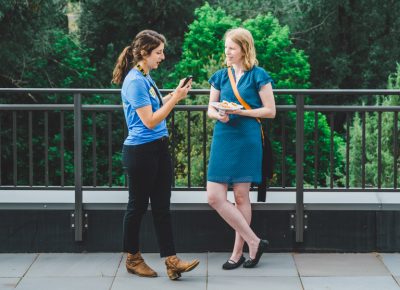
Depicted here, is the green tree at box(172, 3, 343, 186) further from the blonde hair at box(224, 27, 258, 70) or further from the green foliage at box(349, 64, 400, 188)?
the blonde hair at box(224, 27, 258, 70)

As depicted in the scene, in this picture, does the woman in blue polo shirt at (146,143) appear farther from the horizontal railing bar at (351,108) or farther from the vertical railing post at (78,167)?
the horizontal railing bar at (351,108)

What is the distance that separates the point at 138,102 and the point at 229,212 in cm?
121

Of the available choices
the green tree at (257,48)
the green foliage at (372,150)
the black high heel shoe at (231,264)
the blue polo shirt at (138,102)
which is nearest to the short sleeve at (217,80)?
the blue polo shirt at (138,102)

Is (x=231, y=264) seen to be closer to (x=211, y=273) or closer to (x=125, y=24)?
(x=211, y=273)

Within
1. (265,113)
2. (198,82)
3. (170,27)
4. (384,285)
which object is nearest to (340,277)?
(384,285)

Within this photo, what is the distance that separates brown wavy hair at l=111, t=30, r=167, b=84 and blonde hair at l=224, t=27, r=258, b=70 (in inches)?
22.6

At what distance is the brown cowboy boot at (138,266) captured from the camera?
6.20 metres

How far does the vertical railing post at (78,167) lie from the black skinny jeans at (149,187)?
2.74ft

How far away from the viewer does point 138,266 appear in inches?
245

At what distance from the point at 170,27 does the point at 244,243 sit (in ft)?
107

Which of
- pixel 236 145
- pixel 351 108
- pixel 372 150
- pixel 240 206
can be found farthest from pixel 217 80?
pixel 372 150

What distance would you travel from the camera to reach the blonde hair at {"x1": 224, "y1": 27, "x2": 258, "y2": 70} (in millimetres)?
6113

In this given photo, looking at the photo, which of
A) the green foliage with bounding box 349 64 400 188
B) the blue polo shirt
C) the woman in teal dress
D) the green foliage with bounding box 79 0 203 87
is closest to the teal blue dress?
the woman in teal dress

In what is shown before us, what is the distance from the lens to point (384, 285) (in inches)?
235
